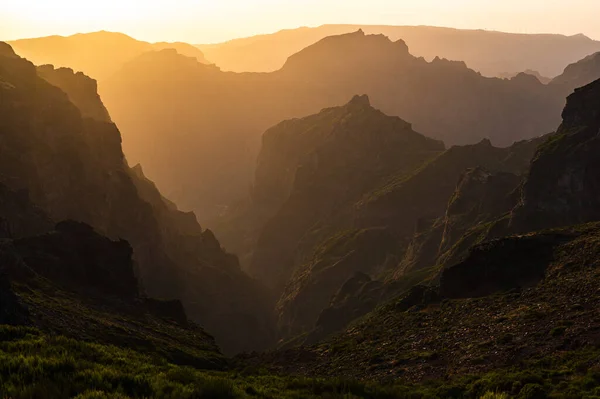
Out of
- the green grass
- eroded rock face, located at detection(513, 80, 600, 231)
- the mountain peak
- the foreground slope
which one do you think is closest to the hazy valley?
the green grass

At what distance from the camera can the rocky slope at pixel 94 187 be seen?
380ft

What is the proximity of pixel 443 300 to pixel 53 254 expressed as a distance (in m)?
55.8

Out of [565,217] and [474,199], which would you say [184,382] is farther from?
[474,199]

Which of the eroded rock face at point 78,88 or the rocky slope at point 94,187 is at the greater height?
the eroded rock face at point 78,88

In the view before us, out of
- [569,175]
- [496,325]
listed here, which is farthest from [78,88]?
[496,325]

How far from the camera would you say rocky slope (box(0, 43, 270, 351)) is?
115875 mm

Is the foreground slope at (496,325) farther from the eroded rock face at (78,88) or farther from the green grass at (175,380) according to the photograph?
the eroded rock face at (78,88)

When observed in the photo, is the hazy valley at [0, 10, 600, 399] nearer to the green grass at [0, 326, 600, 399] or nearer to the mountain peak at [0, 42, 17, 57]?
the green grass at [0, 326, 600, 399]

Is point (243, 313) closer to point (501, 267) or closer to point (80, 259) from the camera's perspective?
point (80, 259)

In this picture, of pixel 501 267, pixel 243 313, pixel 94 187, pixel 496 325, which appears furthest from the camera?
pixel 243 313

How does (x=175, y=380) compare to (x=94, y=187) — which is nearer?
(x=175, y=380)

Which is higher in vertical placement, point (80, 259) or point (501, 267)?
point (80, 259)

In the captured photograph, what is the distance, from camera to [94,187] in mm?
132500

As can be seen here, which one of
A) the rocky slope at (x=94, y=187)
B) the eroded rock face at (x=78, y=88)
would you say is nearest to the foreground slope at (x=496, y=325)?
the rocky slope at (x=94, y=187)
